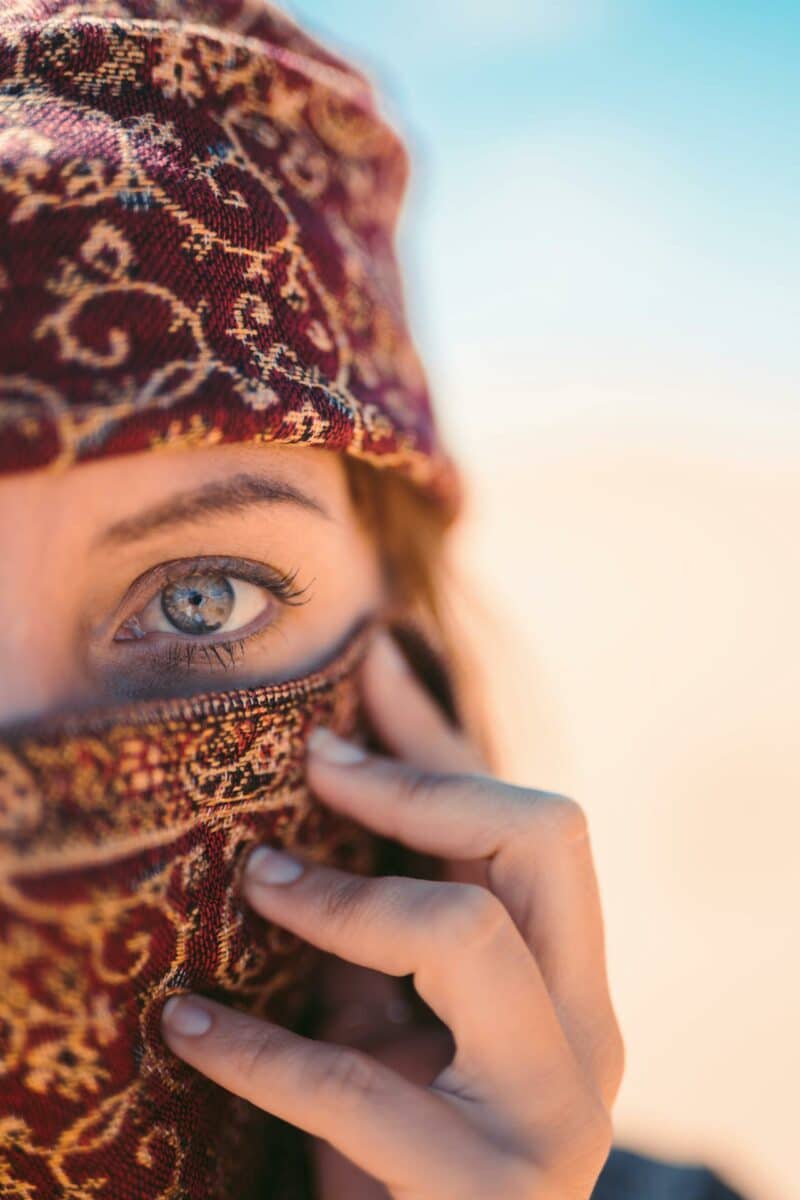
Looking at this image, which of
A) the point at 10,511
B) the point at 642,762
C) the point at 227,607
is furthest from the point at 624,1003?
the point at 10,511

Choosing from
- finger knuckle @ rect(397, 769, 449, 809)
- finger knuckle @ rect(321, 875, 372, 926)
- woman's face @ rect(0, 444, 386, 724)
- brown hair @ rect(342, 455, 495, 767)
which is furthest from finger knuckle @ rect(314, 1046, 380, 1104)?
brown hair @ rect(342, 455, 495, 767)

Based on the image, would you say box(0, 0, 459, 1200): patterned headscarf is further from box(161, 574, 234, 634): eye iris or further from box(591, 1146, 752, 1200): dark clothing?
box(591, 1146, 752, 1200): dark clothing

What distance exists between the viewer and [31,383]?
0.81m

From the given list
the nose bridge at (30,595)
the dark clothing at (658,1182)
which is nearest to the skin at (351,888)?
the nose bridge at (30,595)

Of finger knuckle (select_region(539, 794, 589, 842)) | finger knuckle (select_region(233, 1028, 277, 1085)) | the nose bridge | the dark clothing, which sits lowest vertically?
finger knuckle (select_region(233, 1028, 277, 1085))

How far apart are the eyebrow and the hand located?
0.32 meters

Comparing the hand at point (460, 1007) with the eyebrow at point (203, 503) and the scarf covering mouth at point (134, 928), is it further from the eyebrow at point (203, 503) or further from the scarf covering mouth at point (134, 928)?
the eyebrow at point (203, 503)

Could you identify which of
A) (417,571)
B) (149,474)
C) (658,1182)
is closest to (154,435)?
(149,474)

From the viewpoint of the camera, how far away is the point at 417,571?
5.34 ft

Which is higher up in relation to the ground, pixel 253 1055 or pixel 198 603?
pixel 198 603

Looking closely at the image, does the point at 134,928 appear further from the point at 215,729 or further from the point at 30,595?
the point at 30,595

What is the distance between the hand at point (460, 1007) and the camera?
0.86m

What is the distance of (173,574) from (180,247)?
14.0 inches

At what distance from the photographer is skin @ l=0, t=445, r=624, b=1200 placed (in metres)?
0.85
